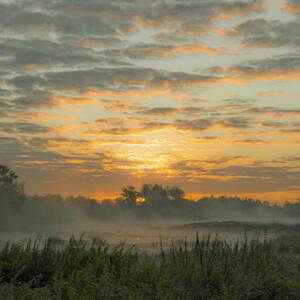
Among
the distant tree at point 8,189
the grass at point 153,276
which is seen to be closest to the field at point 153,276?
the grass at point 153,276

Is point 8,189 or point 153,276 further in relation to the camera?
point 8,189

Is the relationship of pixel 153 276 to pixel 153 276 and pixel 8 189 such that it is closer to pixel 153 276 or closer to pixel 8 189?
pixel 153 276

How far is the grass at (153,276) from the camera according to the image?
9000mm

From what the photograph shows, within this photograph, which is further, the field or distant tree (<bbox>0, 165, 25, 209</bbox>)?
distant tree (<bbox>0, 165, 25, 209</bbox>)

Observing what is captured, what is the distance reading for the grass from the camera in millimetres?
9000

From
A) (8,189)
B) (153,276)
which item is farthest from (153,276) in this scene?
(8,189)

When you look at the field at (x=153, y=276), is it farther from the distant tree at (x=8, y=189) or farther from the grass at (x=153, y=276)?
the distant tree at (x=8, y=189)

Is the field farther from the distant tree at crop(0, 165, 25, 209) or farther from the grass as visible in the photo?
the distant tree at crop(0, 165, 25, 209)

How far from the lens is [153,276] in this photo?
9797 mm

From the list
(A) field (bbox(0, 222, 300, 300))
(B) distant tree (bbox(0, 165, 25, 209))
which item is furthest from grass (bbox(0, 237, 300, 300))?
(B) distant tree (bbox(0, 165, 25, 209))

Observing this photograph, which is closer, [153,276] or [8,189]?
[153,276]

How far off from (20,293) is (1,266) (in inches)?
112

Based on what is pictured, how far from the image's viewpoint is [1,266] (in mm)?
11688

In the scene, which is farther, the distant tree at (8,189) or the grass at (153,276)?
Result: the distant tree at (8,189)
